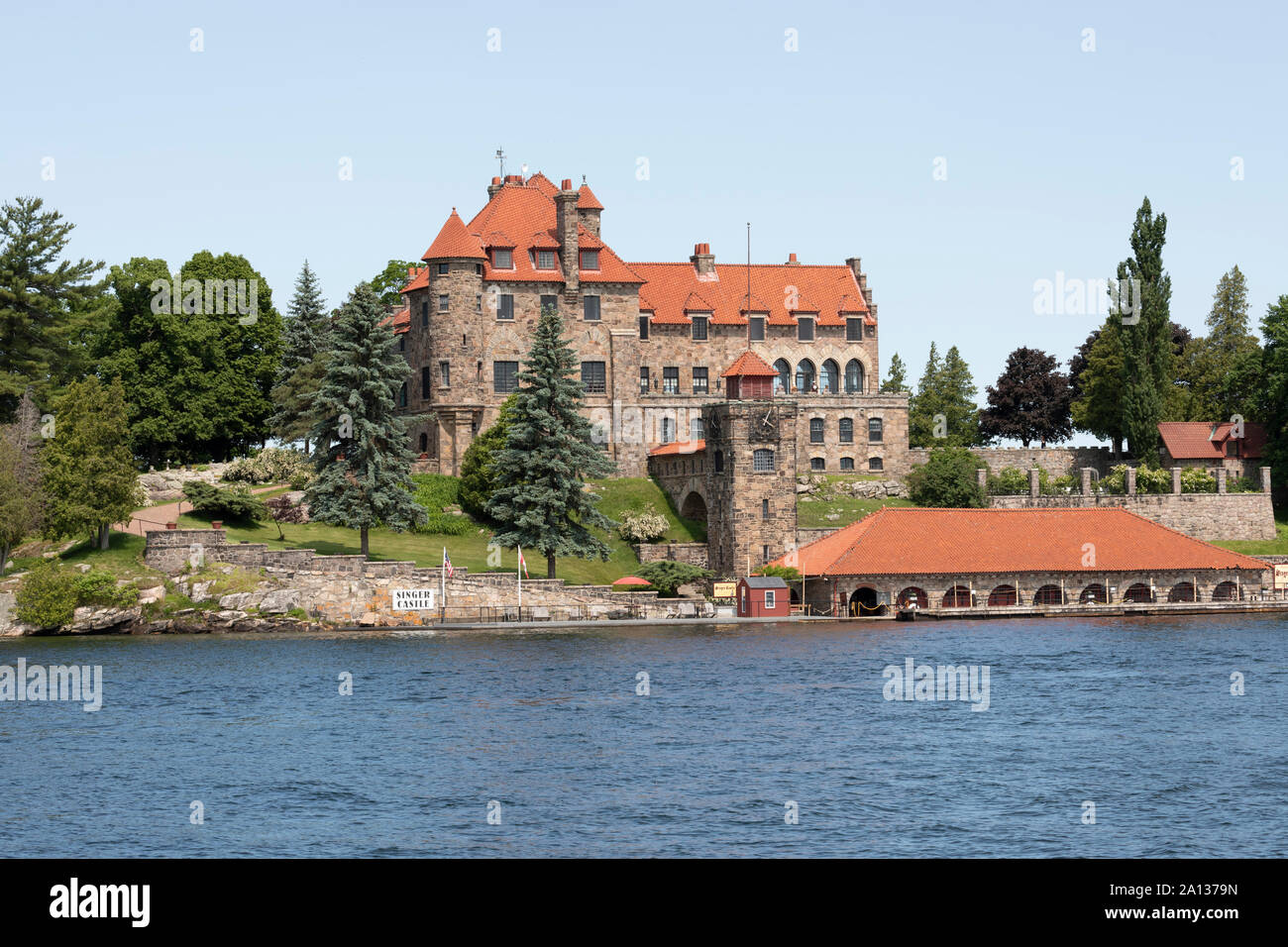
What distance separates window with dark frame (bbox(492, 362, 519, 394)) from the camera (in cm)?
9306

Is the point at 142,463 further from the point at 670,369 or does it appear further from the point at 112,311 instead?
the point at 670,369

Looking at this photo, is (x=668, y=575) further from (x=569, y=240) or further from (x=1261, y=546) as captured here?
(x=1261, y=546)

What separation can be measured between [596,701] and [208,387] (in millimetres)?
50879

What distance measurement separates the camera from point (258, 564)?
70.7 m

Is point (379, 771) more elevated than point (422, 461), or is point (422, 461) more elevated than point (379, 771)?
point (422, 461)

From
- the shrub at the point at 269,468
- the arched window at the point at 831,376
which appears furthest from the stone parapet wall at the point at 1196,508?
the shrub at the point at 269,468

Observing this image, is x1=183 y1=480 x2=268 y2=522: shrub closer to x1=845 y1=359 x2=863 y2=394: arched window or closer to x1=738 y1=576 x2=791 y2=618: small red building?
x1=738 y1=576 x2=791 y2=618: small red building

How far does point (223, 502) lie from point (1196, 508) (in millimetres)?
60962

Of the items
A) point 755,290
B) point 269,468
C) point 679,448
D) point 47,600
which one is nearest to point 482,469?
point 269,468

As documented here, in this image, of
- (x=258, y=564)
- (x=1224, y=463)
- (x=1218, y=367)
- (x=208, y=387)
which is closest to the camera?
(x=258, y=564)

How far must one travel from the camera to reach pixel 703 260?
105000 millimetres

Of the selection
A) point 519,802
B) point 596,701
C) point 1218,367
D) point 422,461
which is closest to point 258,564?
point 422,461

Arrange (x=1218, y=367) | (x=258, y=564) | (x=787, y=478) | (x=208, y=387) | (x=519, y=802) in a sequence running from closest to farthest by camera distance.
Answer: (x=519, y=802), (x=258, y=564), (x=787, y=478), (x=208, y=387), (x=1218, y=367)
